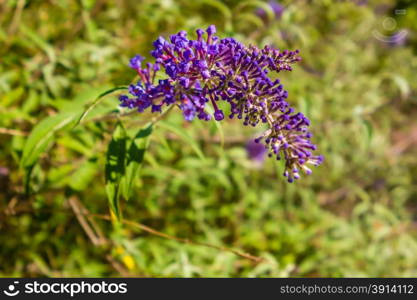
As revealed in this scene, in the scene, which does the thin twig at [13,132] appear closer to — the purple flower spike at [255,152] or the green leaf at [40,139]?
the green leaf at [40,139]

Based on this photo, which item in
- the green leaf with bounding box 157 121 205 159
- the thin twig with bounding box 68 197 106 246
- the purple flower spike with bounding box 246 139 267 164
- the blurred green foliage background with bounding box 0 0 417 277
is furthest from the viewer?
the purple flower spike with bounding box 246 139 267 164

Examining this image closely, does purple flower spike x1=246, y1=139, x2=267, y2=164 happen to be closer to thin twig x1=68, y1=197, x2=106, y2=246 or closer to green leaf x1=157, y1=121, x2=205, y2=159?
thin twig x1=68, y1=197, x2=106, y2=246

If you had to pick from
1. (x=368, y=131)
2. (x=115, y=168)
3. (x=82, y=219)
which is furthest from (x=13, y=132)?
(x=368, y=131)

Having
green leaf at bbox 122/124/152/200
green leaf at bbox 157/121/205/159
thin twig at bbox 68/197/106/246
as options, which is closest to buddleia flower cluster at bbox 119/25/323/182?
green leaf at bbox 122/124/152/200

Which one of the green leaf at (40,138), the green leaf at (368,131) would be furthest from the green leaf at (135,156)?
the green leaf at (368,131)

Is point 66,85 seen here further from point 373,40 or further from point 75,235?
point 373,40
